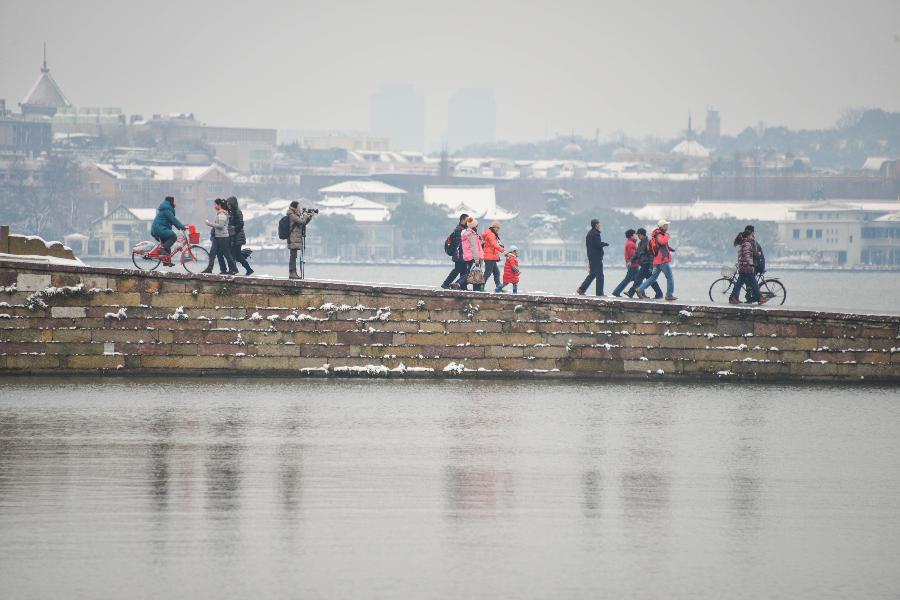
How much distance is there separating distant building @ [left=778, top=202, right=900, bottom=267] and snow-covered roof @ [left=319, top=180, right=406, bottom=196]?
39.1m

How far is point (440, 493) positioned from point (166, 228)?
33.5ft

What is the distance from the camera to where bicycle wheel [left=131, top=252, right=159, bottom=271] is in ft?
81.4

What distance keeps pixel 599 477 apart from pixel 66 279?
960cm

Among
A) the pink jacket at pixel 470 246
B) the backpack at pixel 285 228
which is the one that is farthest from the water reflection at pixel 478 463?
the backpack at pixel 285 228

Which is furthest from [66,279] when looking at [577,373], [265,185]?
[265,185]

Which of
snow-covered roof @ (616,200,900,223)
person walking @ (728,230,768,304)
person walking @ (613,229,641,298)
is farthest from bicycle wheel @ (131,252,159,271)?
snow-covered roof @ (616,200,900,223)

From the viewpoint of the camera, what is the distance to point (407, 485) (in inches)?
626

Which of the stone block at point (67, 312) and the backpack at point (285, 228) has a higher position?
the backpack at point (285, 228)

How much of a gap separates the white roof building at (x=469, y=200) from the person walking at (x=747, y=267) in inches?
5431

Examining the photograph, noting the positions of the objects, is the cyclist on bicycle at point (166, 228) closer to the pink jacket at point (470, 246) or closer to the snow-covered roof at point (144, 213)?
the pink jacket at point (470, 246)

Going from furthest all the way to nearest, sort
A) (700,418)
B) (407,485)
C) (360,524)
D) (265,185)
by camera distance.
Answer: (265,185) → (700,418) → (407,485) → (360,524)

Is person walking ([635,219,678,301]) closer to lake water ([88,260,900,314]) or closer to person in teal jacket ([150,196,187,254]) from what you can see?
person in teal jacket ([150,196,187,254])

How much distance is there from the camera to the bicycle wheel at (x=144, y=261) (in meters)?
24.8

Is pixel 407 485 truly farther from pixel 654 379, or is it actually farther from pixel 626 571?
→ pixel 654 379
